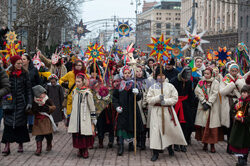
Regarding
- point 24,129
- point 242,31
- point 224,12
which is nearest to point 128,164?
point 24,129

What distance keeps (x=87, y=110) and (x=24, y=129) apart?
1.37m

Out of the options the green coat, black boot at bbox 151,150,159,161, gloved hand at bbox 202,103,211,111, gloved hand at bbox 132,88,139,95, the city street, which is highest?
gloved hand at bbox 132,88,139,95

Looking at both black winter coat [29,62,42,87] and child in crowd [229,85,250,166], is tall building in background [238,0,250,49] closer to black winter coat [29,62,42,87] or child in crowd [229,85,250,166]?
black winter coat [29,62,42,87]

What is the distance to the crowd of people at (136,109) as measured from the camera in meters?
8.55

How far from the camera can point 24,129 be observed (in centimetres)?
895

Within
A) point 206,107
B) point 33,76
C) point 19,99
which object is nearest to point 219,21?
point 206,107

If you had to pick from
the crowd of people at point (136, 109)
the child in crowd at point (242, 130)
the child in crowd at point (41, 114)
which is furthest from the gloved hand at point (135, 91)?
the child in crowd at point (242, 130)

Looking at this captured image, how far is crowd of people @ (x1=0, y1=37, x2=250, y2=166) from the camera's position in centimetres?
855

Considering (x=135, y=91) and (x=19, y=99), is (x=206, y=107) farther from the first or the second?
(x=19, y=99)

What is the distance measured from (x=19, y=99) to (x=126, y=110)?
7.08ft

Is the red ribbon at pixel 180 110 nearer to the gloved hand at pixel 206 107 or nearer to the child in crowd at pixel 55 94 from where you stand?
the gloved hand at pixel 206 107

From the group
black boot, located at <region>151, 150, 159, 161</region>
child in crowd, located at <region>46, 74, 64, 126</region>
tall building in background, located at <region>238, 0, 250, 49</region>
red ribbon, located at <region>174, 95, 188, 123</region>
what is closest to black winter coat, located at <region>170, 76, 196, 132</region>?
red ribbon, located at <region>174, 95, 188, 123</region>

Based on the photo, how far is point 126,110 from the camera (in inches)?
359

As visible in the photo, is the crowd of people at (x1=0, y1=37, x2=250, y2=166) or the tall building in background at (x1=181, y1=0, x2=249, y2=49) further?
the tall building in background at (x1=181, y1=0, x2=249, y2=49)
